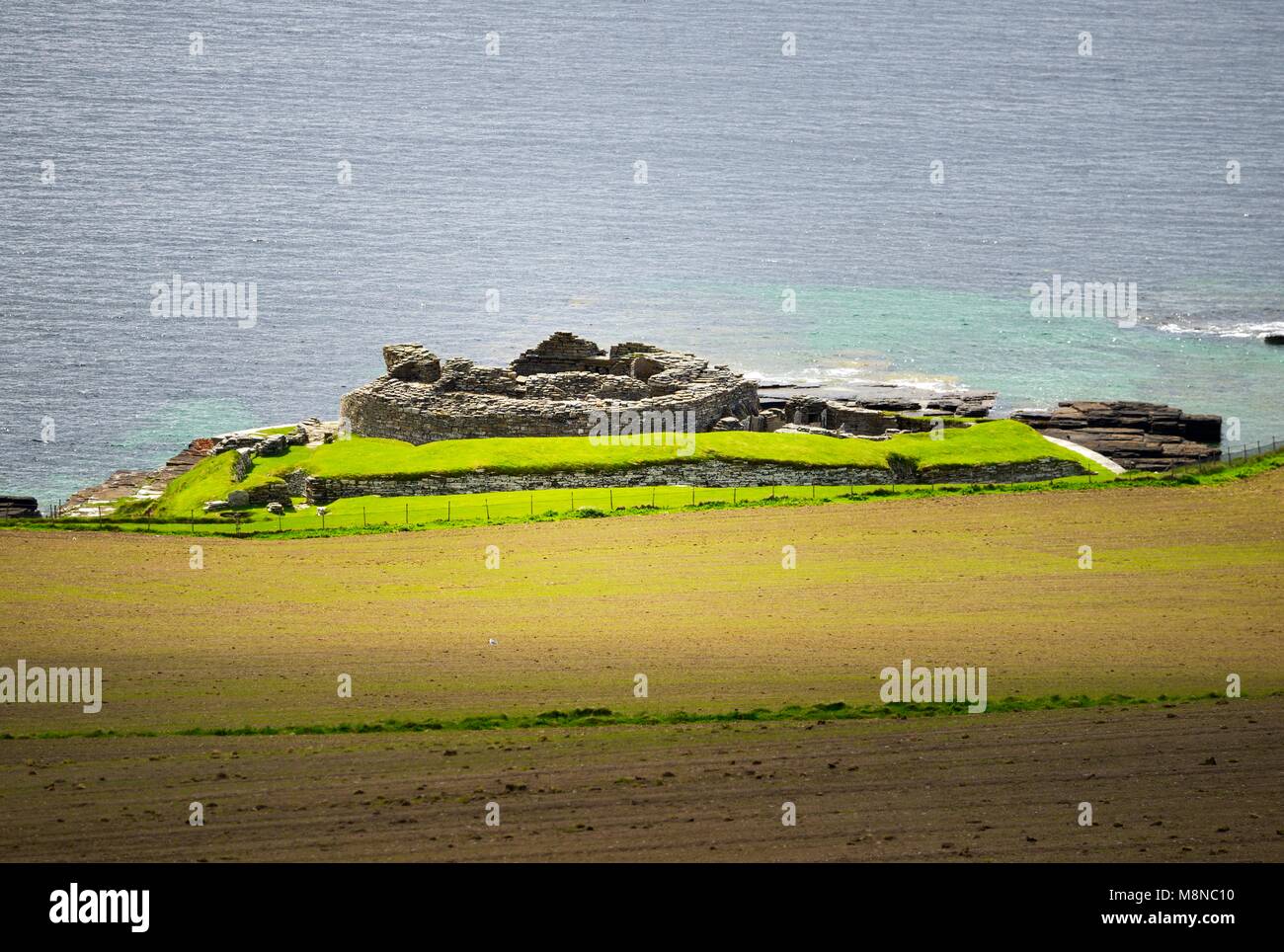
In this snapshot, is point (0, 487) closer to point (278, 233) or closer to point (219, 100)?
point (278, 233)

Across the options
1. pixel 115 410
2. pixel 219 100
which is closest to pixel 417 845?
pixel 115 410

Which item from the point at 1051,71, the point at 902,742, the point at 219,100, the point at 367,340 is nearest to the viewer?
the point at 902,742
